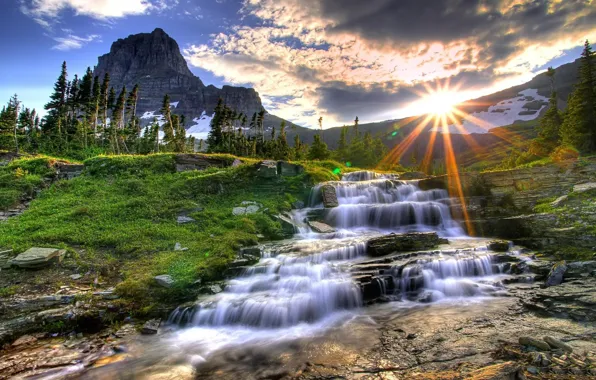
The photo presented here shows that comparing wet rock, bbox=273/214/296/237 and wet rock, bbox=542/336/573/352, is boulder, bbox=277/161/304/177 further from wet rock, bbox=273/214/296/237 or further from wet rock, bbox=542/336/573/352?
wet rock, bbox=542/336/573/352

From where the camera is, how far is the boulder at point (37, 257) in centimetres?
1146

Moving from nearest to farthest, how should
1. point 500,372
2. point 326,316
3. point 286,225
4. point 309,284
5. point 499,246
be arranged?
point 500,372 → point 326,316 → point 309,284 → point 499,246 → point 286,225

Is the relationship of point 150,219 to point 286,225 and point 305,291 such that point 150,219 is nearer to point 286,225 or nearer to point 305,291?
point 286,225

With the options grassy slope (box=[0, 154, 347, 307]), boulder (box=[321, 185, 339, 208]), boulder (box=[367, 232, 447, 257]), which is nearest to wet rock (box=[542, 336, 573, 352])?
boulder (box=[367, 232, 447, 257])

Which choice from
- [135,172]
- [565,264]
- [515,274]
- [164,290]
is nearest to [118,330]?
[164,290]

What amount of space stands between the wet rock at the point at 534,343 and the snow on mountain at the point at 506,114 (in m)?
193

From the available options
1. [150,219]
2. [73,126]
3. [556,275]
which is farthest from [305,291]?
[73,126]

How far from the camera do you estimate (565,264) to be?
34.1 feet

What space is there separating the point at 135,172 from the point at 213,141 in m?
47.6

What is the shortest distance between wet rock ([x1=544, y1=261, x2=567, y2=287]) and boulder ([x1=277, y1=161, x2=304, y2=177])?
58.6ft

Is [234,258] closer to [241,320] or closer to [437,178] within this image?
[241,320]

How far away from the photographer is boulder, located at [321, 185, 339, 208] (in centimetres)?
2170

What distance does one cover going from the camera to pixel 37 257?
11.6m

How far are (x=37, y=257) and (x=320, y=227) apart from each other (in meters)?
13.3
